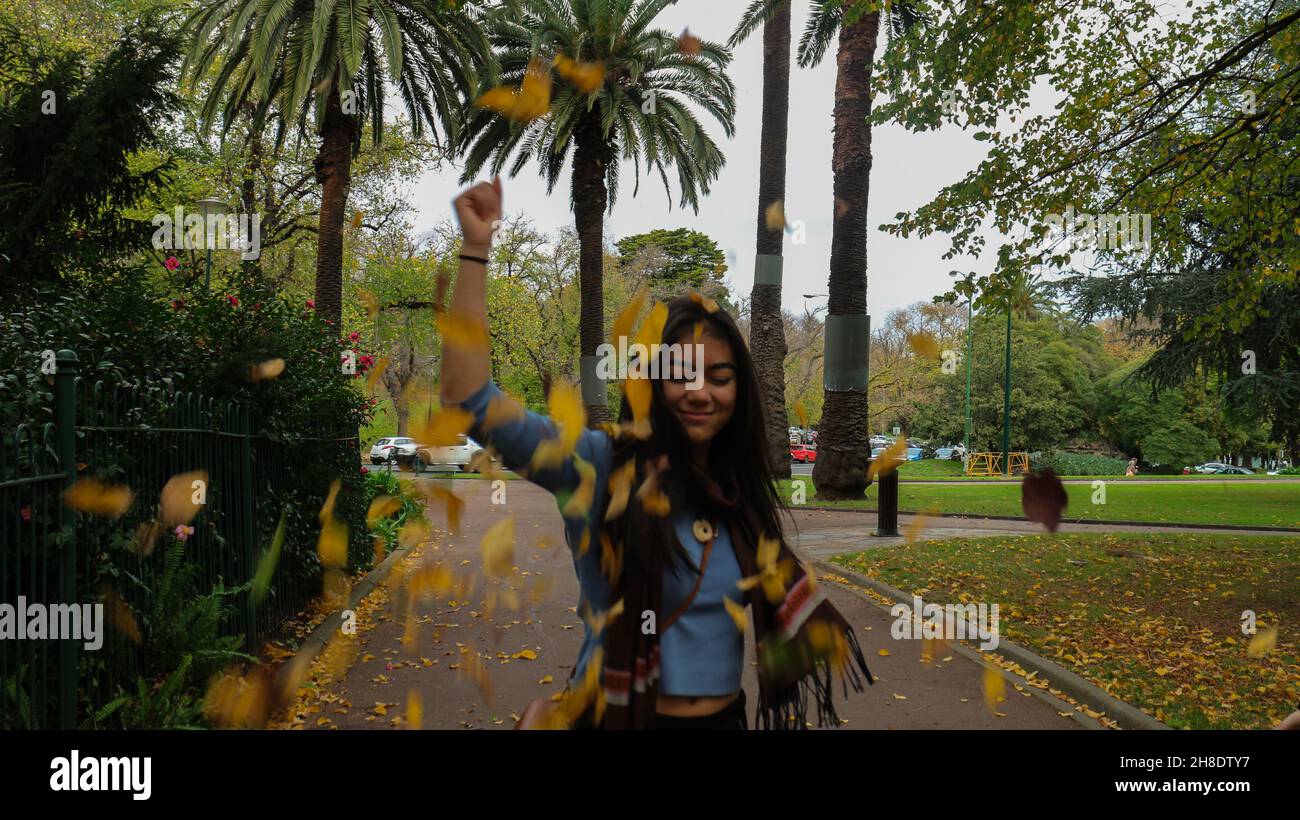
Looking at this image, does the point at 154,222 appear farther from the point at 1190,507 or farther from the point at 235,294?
the point at 1190,507

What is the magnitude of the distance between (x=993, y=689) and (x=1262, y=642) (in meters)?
2.58

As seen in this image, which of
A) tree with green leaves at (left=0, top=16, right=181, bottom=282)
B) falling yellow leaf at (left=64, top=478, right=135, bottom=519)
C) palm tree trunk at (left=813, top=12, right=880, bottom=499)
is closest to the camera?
falling yellow leaf at (left=64, top=478, right=135, bottom=519)

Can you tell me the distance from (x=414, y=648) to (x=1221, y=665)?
19.1ft

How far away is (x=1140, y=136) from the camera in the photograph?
781 centimetres

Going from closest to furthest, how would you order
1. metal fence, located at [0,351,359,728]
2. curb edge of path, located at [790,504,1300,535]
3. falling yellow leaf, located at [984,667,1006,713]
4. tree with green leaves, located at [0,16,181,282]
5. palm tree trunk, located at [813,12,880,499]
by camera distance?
metal fence, located at [0,351,359,728], falling yellow leaf, located at [984,667,1006,713], tree with green leaves, located at [0,16,181,282], curb edge of path, located at [790,504,1300,535], palm tree trunk, located at [813,12,880,499]

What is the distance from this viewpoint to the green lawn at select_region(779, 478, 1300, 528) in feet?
56.2

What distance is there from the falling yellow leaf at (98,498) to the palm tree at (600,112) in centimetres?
1467

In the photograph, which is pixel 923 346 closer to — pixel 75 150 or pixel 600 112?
pixel 75 150

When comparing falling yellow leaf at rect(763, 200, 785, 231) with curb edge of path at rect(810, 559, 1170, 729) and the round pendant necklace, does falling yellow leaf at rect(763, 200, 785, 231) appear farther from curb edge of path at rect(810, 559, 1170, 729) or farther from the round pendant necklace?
the round pendant necklace

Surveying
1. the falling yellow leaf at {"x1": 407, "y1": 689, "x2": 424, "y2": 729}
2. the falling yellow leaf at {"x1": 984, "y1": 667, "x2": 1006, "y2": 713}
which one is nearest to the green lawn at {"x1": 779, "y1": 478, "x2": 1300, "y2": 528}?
the falling yellow leaf at {"x1": 984, "y1": 667, "x2": 1006, "y2": 713}

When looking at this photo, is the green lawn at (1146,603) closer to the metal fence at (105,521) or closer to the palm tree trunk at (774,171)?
the metal fence at (105,521)

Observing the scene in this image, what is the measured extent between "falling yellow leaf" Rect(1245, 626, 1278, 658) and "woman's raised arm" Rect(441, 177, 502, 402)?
670 centimetres

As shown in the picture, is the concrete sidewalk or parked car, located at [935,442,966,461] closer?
the concrete sidewalk

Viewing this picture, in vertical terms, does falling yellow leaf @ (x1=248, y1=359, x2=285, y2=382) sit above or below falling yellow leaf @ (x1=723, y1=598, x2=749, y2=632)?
above
